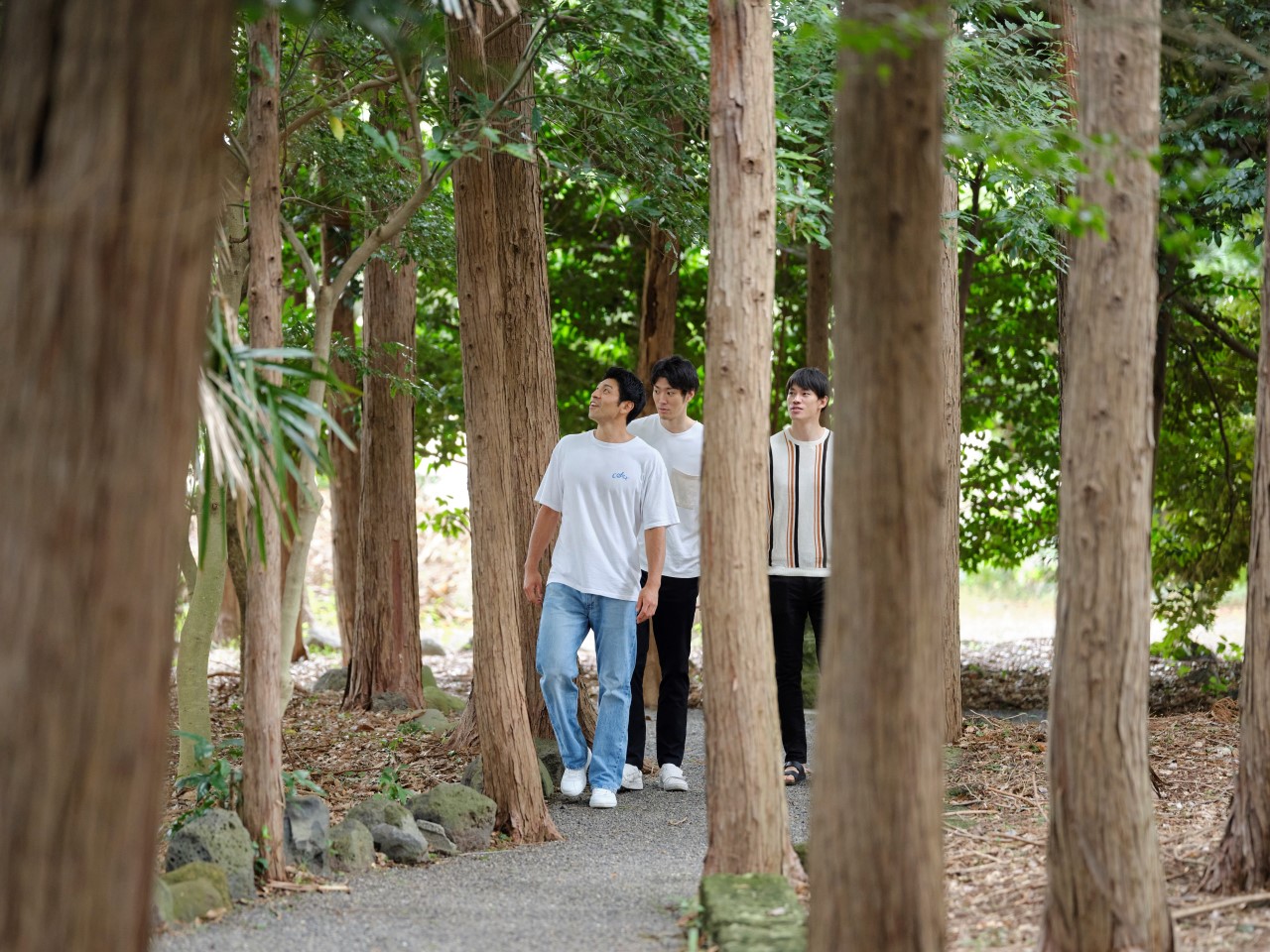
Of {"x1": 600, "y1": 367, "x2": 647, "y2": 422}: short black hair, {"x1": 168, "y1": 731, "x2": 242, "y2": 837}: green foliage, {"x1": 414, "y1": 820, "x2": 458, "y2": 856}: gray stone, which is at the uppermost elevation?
{"x1": 600, "y1": 367, "x2": 647, "y2": 422}: short black hair

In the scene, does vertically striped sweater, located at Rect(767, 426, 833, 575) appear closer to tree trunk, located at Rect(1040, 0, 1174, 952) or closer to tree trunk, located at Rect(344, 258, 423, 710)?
tree trunk, located at Rect(1040, 0, 1174, 952)

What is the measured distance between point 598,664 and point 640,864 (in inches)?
45.1

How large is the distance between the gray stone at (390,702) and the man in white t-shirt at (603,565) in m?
3.15

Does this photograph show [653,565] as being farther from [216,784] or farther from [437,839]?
[216,784]

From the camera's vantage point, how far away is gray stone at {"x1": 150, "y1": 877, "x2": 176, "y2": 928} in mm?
3873

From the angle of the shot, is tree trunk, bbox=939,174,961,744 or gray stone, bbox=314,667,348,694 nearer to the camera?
tree trunk, bbox=939,174,961,744

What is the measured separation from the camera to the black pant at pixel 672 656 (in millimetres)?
6203

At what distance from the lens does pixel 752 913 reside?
12.2 ft

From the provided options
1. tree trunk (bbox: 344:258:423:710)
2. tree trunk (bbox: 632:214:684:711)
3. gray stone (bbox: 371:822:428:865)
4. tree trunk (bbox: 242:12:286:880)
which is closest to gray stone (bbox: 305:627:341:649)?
tree trunk (bbox: 344:258:423:710)

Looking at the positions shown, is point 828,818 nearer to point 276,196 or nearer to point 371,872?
point 371,872

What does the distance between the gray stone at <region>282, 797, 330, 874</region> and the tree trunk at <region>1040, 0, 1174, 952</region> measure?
2.67 metres

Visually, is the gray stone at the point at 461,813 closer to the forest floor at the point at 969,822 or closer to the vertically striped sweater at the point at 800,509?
the forest floor at the point at 969,822

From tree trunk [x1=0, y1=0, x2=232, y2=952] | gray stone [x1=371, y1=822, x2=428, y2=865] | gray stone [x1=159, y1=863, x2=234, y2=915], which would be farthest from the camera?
gray stone [x1=371, y1=822, x2=428, y2=865]

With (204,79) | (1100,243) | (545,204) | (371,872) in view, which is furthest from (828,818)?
(545,204)
